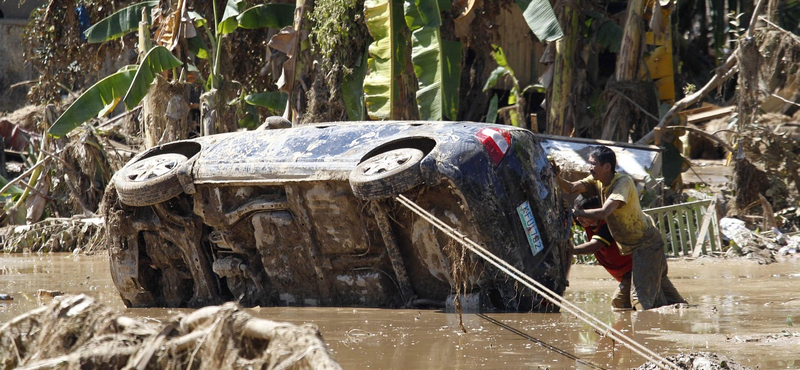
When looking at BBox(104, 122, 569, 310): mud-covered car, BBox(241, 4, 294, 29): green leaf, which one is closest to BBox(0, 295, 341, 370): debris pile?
BBox(104, 122, 569, 310): mud-covered car

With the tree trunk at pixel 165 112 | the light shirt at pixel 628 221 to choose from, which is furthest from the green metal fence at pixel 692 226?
the tree trunk at pixel 165 112

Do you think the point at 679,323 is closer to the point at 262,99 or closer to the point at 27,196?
the point at 262,99

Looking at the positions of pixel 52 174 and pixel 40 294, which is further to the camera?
pixel 52 174

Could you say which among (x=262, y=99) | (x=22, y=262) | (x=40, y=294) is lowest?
(x=22, y=262)

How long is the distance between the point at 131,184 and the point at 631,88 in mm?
8177

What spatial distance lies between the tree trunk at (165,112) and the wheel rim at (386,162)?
23.3ft

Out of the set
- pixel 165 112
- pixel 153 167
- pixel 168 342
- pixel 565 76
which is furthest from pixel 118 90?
pixel 168 342

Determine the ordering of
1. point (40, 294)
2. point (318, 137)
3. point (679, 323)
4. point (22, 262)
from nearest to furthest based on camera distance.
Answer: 1. point (679, 323)
2. point (318, 137)
3. point (40, 294)
4. point (22, 262)

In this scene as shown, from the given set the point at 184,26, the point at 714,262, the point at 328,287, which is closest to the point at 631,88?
the point at 714,262

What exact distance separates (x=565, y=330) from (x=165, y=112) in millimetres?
8700

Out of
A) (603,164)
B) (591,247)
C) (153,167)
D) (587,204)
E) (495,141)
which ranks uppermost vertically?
(495,141)

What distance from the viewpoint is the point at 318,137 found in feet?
23.9

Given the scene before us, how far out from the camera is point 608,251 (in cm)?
746

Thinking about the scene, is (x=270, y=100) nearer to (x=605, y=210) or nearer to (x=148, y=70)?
(x=148, y=70)
